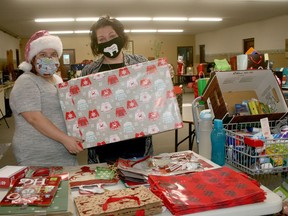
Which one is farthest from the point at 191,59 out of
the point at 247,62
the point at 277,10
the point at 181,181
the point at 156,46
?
the point at 181,181

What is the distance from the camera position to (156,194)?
1.20 metres

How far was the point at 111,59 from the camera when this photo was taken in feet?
6.96

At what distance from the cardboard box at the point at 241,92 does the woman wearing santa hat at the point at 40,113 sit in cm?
74

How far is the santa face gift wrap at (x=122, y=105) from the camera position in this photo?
1553mm

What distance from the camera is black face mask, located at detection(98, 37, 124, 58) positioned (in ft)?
6.63

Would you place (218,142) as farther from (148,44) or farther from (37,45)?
(148,44)

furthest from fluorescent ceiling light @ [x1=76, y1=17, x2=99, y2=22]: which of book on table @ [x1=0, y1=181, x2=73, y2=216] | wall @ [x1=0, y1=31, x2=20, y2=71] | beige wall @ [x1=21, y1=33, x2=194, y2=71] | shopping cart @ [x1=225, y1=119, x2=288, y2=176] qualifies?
book on table @ [x1=0, y1=181, x2=73, y2=216]

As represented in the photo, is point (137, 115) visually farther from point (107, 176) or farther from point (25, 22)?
point (25, 22)

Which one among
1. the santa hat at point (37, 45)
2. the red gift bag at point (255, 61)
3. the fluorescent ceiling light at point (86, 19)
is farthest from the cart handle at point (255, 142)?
the fluorescent ceiling light at point (86, 19)

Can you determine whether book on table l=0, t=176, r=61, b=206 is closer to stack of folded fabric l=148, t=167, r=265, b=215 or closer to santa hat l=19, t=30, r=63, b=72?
stack of folded fabric l=148, t=167, r=265, b=215

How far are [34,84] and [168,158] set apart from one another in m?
0.80

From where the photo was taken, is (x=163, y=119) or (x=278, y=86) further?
(x=278, y=86)

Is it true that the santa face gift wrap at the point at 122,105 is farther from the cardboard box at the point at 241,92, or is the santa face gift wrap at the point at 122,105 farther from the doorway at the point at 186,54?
the doorway at the point at 186,54

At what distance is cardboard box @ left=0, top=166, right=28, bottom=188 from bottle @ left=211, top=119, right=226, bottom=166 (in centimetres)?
89
